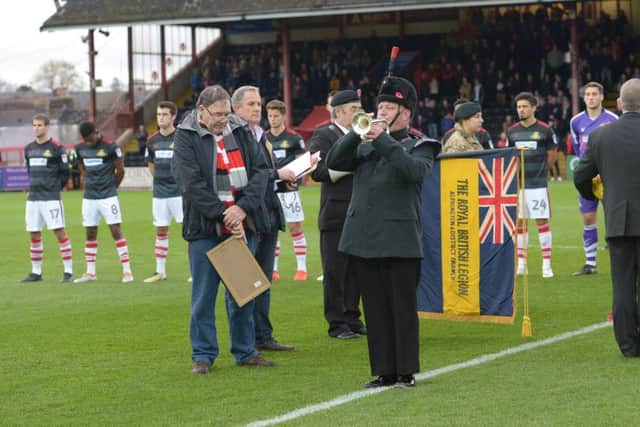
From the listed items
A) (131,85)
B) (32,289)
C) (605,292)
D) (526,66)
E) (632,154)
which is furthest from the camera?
Result: (131,85)

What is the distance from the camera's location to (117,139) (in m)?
51.0

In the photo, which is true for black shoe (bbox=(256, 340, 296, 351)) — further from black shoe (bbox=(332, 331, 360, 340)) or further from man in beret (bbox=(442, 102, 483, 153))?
man in beret (bbox=(442, 102, 483, 153))

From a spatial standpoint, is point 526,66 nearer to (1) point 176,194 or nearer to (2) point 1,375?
(1) point 176,194

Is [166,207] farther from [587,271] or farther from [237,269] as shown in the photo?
[237,269]

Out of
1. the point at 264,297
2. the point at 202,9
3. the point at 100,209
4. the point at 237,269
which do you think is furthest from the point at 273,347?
the point at 202,9

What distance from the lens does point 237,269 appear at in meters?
9.34

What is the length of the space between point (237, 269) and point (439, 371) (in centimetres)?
173

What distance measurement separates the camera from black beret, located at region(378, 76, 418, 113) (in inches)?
329

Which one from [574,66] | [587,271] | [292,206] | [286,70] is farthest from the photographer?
[286,70]

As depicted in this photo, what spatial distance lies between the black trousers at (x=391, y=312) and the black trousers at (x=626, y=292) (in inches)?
76.4

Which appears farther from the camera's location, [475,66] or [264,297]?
[475,66]

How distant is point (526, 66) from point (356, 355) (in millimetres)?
36174

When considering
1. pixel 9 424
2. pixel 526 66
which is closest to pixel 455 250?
pixel 9 424

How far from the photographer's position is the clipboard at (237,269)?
928 centimetres
